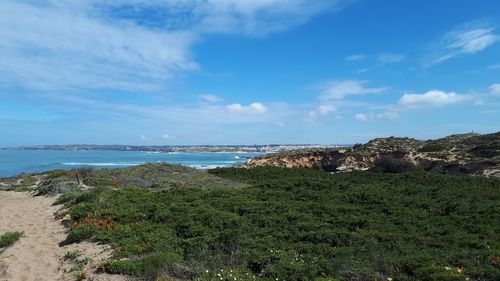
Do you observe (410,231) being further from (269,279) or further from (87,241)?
(87,241)

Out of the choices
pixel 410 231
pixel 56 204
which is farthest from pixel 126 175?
pixel 410 231

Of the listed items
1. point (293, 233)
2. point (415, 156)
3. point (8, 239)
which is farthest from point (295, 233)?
point (415, 156)

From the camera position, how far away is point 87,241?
1184 cm

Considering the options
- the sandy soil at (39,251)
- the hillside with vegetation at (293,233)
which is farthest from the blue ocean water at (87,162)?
the hillside with vegetation at (293,233)

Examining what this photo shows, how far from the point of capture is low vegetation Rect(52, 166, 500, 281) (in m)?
8.41

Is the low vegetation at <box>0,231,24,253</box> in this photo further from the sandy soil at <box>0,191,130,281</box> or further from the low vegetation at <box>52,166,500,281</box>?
the low vegetation at <box>52,166,500,281</box>

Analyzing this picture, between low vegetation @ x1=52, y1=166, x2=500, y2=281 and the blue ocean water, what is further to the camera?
the blue ocean water

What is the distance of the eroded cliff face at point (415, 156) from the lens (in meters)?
34.1

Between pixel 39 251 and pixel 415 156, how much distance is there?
35.4 metres

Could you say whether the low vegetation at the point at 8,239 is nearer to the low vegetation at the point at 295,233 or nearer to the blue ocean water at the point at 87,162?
the low vegetation at the point at 295,233

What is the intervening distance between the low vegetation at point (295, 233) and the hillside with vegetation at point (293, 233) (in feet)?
0.09

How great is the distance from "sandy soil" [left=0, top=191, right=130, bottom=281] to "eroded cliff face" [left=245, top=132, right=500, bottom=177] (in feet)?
92.8

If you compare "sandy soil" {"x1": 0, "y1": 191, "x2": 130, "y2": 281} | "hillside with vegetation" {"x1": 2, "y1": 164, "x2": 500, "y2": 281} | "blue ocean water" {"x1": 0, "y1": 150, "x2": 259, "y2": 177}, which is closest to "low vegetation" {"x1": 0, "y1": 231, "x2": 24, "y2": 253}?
"sandy soil" {"x1": 0, "y1": 191, "x2": 130, "y2": 281}

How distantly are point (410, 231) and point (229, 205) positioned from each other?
664cm
